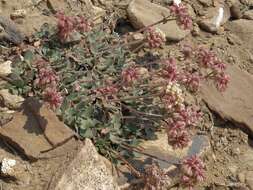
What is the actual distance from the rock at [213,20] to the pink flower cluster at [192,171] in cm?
260

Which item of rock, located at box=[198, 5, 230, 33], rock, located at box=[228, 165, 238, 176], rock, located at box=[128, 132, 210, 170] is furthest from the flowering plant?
rock, located at box=[198, 5, 230, 33]

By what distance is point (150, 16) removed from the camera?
6.47m

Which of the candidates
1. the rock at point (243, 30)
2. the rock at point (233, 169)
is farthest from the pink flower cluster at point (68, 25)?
the rock at point (243, 30)

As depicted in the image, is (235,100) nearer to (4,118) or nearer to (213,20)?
(213,20)

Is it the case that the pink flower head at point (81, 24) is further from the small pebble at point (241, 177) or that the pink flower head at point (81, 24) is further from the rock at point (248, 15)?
the rock at point (248, 15)

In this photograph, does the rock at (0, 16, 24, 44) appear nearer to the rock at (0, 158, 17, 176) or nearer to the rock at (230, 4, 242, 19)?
the rock at (0, 158, 17, 176)

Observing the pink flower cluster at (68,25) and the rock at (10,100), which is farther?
the pink flower cluster at (68,25)

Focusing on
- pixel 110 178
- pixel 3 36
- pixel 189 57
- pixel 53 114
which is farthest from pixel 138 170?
pixel 3 36

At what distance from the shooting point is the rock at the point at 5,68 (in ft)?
17.1

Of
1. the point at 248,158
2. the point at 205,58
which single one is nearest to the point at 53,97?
the point at 205,58

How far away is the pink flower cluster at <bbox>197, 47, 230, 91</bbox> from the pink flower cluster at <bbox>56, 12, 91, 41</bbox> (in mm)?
1076

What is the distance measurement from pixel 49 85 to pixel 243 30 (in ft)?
9.92

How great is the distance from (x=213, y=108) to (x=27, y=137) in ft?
6.75

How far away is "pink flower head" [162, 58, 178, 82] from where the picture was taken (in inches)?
196
